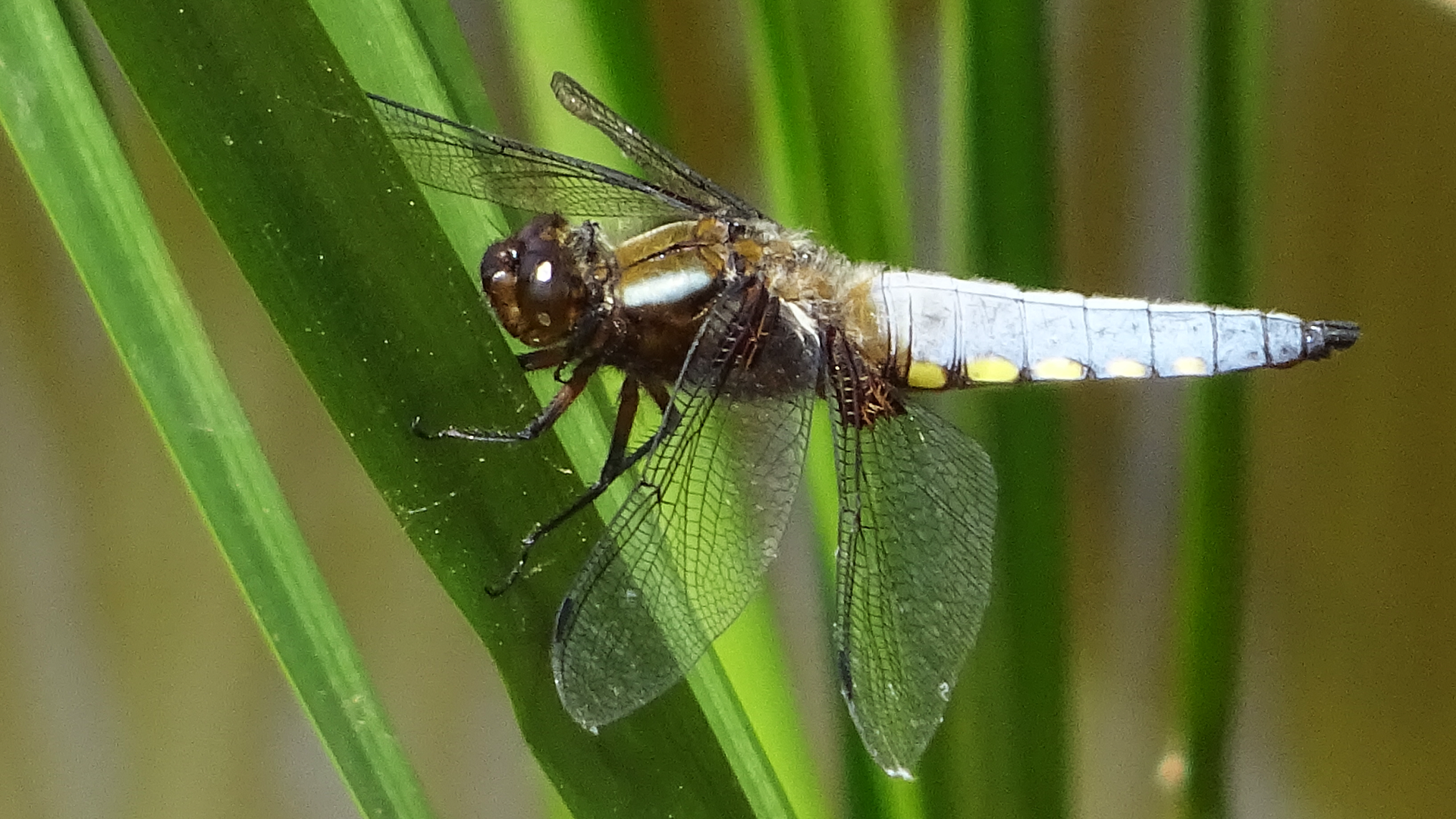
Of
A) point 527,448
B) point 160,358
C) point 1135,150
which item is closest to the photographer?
point 160,358

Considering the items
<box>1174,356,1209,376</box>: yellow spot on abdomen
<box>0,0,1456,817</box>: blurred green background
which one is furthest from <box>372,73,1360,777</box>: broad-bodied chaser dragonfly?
<box>0,0,1456,817</box>: blurred green background

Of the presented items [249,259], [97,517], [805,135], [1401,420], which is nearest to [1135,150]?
[1401,420]

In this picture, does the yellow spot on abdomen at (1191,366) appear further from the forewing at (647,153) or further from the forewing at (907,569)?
the forewing at (647,153)

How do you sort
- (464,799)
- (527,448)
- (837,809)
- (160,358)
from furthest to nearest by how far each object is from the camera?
1. (464,799)
2. (837,809)
3. (527,448)
4. (160,358)

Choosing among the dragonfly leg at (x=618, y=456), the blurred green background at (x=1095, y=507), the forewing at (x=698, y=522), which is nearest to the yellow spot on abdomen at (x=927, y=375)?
the forewing at (x=698, y=522)

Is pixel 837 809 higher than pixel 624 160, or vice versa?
pixel 624 160

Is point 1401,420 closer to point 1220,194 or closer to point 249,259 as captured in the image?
point 1220,194

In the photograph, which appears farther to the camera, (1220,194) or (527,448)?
(1220,194)
